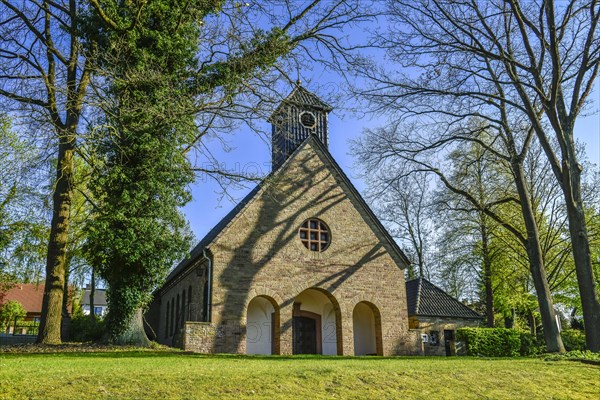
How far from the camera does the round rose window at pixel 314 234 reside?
22.7 metres

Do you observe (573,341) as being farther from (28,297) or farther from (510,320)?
(28,297)

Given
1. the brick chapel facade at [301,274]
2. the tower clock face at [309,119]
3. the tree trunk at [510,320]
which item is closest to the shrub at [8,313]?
the brick chapel facade at [301,274]

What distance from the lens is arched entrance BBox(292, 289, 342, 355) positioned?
22984 millimetres

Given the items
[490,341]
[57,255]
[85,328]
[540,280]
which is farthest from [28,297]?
[540,280]

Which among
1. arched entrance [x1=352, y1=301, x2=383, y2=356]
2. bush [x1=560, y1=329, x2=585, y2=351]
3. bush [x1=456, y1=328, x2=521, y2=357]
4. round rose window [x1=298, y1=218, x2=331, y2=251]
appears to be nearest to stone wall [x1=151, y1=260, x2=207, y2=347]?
round rose window [x1=298, y1=218, x2=331, y2=251]

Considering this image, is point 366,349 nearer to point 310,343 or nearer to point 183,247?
point 310,343

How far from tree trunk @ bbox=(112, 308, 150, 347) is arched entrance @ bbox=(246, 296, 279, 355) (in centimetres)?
547

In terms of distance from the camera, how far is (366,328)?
80.7 feet

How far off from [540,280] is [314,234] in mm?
9353

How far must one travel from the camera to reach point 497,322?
42.5m

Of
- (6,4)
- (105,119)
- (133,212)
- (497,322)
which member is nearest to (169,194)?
(133,212)

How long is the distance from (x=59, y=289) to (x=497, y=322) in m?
36.4

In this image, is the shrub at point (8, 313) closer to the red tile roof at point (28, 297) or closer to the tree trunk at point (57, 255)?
the red tile roof at point (28, 297)

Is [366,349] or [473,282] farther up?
[473,282]
